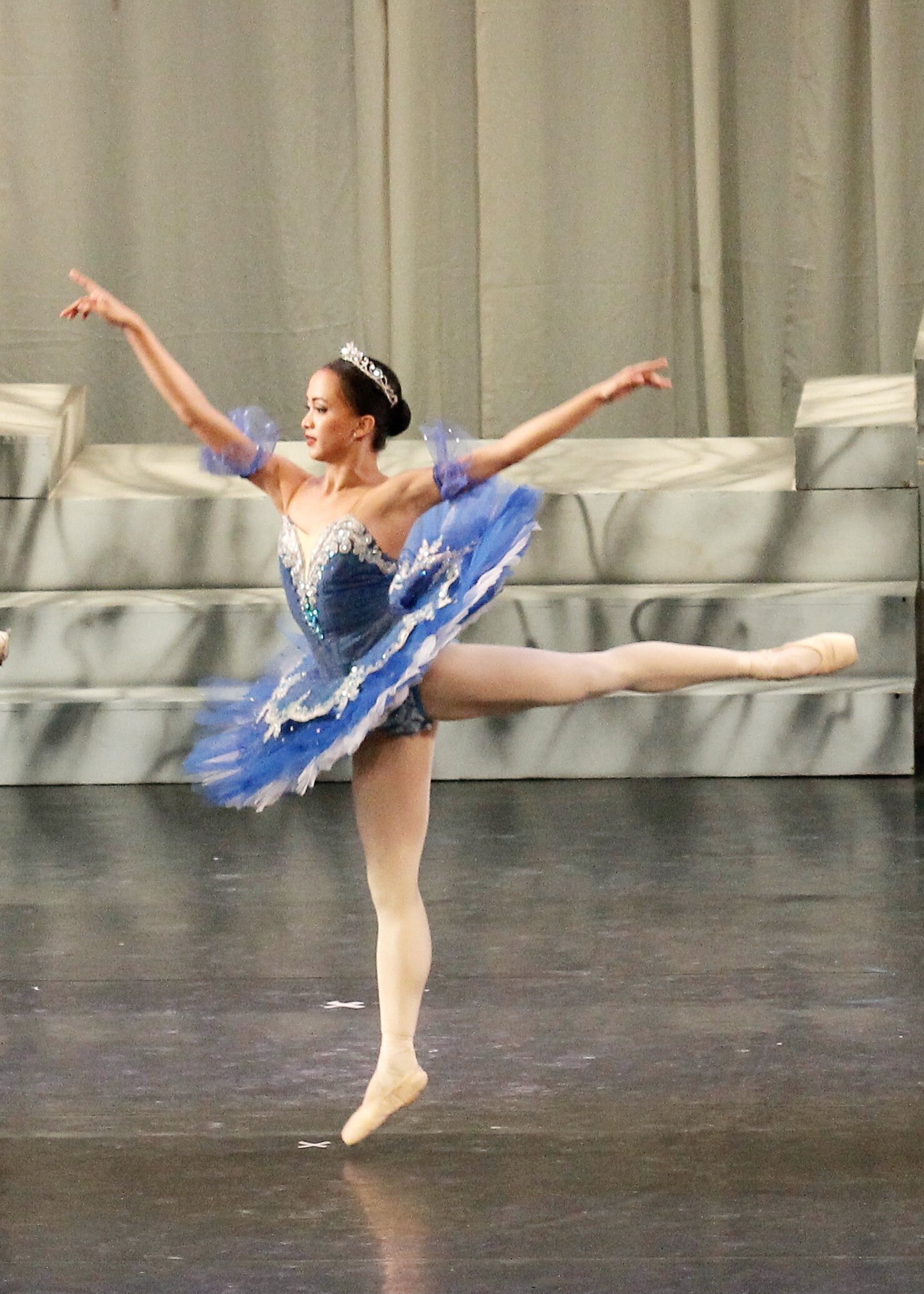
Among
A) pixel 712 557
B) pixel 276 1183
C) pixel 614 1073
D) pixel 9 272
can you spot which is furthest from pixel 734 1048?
pixel 9 272

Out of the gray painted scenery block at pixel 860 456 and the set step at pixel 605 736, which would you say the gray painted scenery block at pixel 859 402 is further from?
the set step at pixel 605 736

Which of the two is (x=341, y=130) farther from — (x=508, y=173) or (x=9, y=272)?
(x=9, y=272)

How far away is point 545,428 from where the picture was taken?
8.50 feet

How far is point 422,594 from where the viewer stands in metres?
2.73

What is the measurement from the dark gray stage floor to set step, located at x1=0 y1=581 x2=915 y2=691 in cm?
51

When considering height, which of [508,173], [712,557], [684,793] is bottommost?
[684,793]

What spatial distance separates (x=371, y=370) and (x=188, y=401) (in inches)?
10.3

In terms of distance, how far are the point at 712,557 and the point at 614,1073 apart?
274cm

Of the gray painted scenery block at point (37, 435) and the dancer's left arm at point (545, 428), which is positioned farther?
the gray painted scenery block at point (37, 435)

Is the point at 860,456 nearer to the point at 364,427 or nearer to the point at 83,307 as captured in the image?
the point at 364,427

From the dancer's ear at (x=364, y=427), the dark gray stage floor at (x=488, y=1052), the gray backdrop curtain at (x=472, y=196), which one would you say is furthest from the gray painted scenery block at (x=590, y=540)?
the dancer's ear at (x=364, y=427)

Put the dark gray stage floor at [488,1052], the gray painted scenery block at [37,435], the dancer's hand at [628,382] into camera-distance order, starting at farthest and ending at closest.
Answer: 1. the gray painted scenery block at [37,435]
2. the dancer's hand at [628,382]
3. the dark gray stage floor at [488,1052]

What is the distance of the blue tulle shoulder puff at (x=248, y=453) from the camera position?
2.84 meters

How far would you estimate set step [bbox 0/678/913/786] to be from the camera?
16.9 feet
